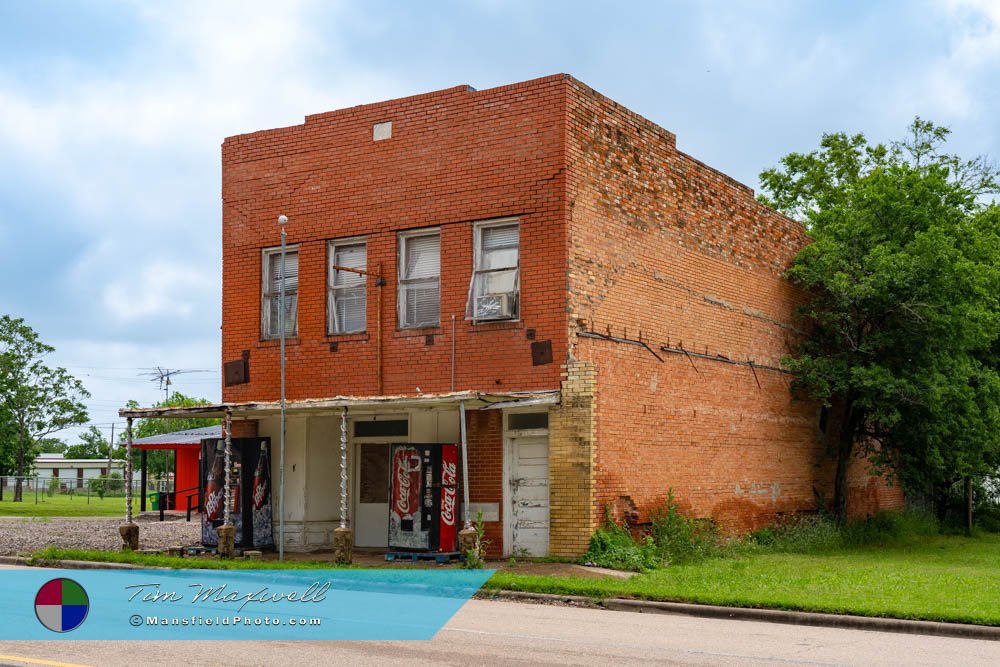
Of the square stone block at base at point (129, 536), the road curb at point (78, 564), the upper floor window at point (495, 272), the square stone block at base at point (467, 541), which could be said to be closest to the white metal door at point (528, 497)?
the square stone block at base at point (467, 541)

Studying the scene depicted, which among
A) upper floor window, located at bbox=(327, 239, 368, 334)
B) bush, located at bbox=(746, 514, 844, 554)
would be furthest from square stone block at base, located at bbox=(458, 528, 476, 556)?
bush, located at bbox=(746, 514, 844, 554)

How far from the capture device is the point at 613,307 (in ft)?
62.5

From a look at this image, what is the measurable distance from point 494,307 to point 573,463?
119 inches

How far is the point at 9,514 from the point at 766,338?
85.4ft

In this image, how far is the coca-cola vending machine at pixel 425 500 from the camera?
1798cm

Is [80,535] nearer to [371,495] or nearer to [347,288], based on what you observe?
[371,495]

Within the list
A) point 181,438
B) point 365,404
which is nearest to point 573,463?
point 365,404

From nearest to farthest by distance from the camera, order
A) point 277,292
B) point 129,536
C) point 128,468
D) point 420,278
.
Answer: point 129,536 < point 128,468 < point 420,278 < point 277,292

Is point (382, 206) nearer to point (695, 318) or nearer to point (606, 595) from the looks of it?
point (695, 318)

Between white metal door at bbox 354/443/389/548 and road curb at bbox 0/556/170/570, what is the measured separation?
4.34 meters

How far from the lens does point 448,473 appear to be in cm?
1823

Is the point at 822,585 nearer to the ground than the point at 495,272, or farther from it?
nearer to the ground

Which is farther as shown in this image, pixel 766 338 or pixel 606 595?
pixel 766 338

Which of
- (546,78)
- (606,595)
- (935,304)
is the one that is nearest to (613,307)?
(546,78)
